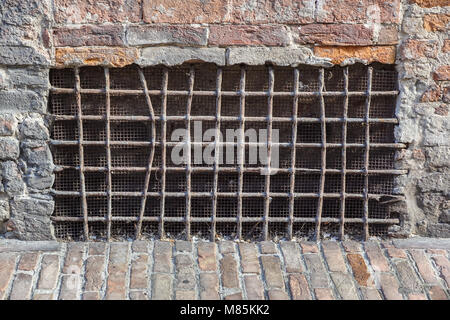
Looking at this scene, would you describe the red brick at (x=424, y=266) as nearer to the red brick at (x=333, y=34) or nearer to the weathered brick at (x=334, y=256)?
the weathered brick at (x=334, y=256)

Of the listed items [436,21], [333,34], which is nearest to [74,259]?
[333,34]

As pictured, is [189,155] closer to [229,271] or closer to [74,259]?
[229,271]

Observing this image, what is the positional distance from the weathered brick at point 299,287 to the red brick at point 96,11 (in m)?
1.76

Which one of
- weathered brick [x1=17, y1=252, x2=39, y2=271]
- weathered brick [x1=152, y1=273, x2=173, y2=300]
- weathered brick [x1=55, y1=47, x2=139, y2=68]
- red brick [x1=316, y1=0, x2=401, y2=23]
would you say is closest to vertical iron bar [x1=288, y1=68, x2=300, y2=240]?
red brick [x1=316, y1=0, x2=401, y2=23]

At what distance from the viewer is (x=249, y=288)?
295 centimetres

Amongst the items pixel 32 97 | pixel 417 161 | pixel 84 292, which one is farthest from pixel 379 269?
pixel 32 97

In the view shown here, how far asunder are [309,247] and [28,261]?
171 centimetres

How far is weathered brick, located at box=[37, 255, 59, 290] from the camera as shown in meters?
2.94

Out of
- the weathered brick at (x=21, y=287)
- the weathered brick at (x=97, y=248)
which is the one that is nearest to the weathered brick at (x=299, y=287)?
the weathered brick at (x=97, y=248)

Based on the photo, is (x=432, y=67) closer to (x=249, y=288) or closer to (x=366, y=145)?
(x=366, y=145)

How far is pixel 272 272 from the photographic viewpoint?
3.09m

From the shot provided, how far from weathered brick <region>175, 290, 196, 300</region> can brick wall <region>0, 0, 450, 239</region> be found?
114cm

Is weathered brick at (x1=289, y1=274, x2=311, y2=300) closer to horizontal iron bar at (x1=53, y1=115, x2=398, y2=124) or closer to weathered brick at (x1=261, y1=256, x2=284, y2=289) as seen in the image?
weathered brick at (x1=261, y1=256, x2=284, y2=289)

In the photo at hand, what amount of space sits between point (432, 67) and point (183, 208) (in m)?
1.79
